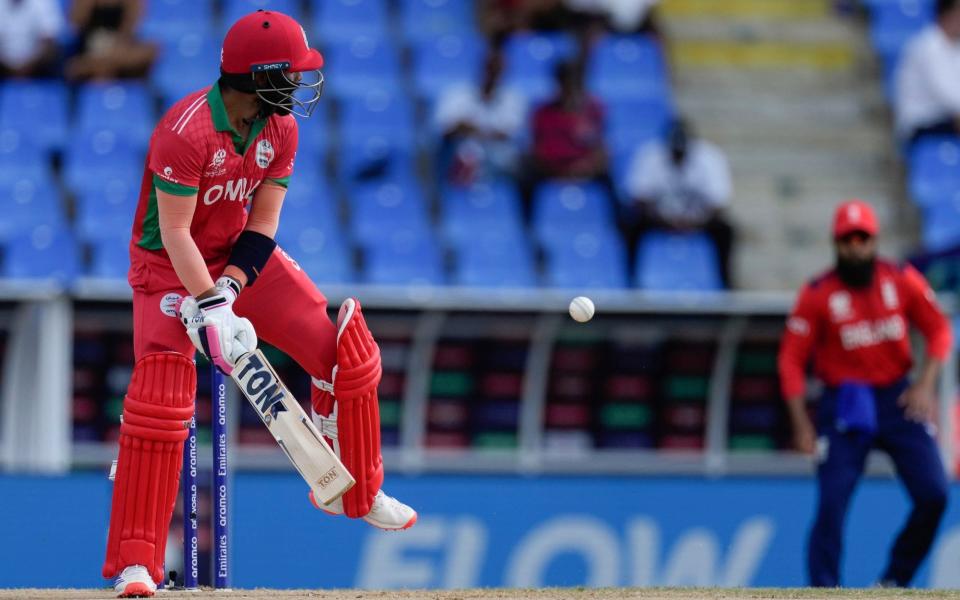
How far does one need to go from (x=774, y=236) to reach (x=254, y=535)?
4.90m

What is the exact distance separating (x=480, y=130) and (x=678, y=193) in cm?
137

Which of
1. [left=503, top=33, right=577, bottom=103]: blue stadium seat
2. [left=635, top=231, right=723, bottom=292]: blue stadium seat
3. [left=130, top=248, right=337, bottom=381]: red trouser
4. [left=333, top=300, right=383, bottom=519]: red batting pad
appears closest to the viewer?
[left=130, top=248, right=337, bottom=381]: red trouser

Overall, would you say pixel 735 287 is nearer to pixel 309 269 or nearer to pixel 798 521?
Result: pixel 798 521

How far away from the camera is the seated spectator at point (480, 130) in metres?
12.4

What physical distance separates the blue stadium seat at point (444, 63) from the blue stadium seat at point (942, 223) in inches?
129

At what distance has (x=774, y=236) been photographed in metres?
13.2

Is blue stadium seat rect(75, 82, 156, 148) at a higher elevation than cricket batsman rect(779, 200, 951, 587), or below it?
higher

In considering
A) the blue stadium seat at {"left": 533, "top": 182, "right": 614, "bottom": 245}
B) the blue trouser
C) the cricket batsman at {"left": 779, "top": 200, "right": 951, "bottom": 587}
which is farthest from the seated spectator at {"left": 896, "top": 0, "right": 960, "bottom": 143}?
the blue trouser

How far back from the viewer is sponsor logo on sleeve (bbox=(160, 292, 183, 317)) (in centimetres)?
641

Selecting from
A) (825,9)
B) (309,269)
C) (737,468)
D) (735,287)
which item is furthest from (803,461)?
(825,9)

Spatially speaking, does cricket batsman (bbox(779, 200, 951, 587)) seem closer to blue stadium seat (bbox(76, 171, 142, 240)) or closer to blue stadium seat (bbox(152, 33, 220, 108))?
blue stadium seat (bbox(76, 171, 142, 240))

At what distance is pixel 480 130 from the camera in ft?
40.6

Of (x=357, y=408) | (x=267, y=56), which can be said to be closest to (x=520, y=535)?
(x=357, y=408)

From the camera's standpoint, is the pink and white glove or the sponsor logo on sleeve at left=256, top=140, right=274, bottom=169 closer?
the pink and white glove
